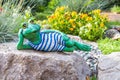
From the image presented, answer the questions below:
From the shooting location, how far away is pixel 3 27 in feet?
19.3

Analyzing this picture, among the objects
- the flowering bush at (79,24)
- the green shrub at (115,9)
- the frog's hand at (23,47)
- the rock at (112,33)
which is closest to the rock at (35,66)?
the frog's hand at (23,47)

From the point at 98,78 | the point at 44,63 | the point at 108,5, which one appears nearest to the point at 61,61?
the point at 44,63

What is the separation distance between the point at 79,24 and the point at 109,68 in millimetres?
3411

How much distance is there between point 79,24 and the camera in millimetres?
9438

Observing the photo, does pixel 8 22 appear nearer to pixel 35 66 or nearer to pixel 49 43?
pixel 49 43

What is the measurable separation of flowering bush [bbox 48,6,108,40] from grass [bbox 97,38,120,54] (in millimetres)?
339

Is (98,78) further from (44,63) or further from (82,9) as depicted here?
(82,9)

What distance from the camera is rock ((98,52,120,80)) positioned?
5.96 metres

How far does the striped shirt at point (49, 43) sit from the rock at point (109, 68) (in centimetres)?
124

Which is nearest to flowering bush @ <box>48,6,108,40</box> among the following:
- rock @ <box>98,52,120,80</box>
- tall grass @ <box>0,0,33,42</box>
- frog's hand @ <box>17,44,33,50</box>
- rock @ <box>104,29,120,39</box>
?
rock @ <box>104,29,120,39</box>

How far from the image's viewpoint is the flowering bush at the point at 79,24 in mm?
9133

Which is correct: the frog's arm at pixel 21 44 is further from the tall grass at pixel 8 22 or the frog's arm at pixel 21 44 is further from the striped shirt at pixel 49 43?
the tall grass at pixel 8 22

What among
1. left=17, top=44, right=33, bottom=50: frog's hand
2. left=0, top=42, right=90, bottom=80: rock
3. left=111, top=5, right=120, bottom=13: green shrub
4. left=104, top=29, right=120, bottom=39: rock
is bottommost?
left=111, top=5, right=120, bottom=13: green shrub

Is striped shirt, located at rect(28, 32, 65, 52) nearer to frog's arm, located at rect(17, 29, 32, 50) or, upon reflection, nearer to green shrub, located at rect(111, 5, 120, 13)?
frog's arm, located at rect(17, 29, 32, 50)
